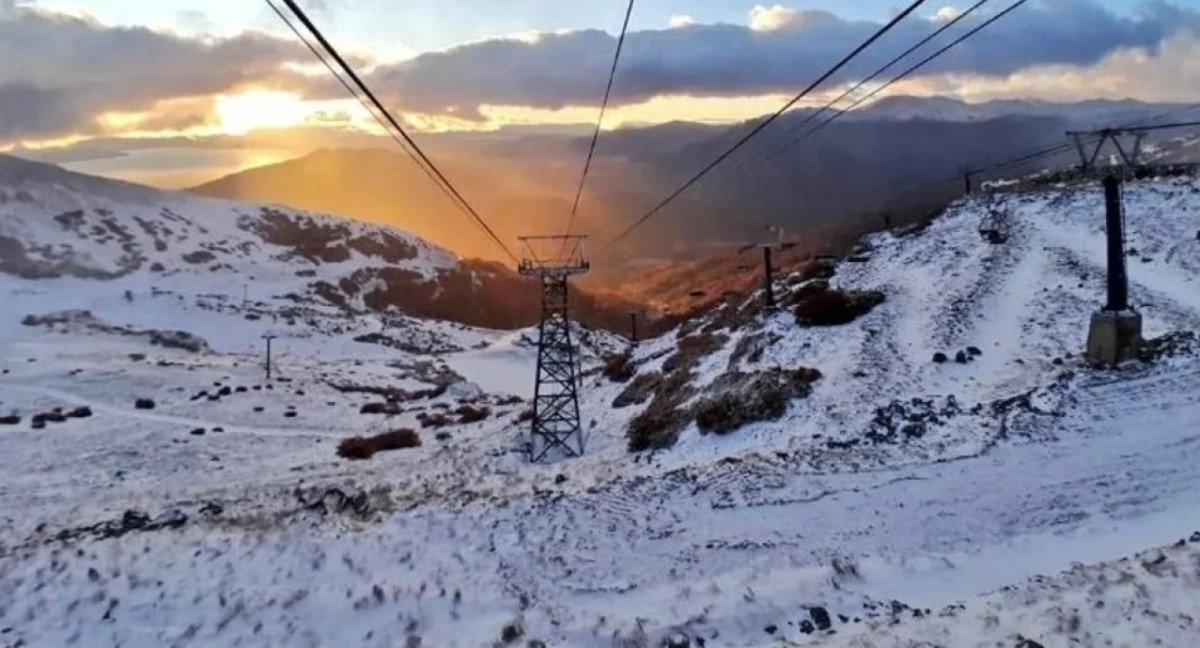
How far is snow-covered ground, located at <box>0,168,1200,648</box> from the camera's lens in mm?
12383

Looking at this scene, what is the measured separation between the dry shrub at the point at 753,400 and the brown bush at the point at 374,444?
15.4m

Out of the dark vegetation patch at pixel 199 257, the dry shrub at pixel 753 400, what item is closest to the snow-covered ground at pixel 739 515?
the dry shrub at pixel 753 400

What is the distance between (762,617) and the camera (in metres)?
12.2

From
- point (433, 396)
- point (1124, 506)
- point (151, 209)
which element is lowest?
point (433, 396)

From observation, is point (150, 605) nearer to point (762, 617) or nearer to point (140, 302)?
point (762, 617)

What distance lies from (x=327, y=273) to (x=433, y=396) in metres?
71.9

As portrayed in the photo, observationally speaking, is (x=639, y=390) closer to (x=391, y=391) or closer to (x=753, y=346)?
(x=753, y=346)

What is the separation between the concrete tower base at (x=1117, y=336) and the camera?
891 inches

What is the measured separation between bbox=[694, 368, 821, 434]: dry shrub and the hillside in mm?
82077

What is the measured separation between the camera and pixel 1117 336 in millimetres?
22562

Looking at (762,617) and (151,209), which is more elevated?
(151,209)

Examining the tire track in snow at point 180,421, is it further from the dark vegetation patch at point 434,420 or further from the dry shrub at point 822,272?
the dry shrub at point 822,272

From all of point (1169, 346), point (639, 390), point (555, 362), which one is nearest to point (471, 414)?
point (639, 390)

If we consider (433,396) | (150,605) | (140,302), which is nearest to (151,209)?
(140,302)
